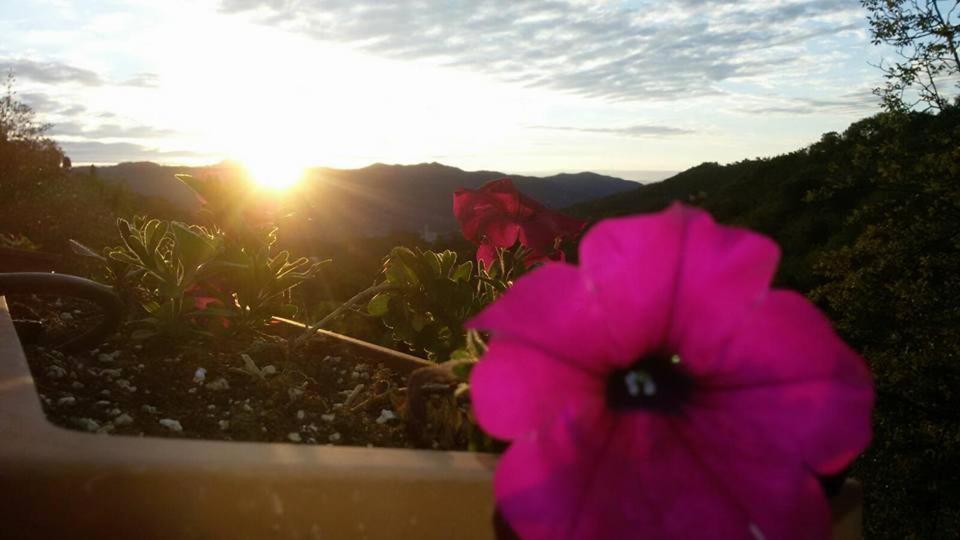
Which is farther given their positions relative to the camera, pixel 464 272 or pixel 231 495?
pixel 464 272

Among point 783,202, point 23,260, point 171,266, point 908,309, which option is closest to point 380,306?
point 171,266

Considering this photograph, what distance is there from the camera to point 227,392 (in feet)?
4.71

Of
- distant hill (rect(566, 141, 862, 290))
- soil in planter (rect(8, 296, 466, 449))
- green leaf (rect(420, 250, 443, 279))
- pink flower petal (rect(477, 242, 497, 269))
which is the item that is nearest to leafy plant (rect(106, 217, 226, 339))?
soil in planter (rect(8, 296, 466, 449))

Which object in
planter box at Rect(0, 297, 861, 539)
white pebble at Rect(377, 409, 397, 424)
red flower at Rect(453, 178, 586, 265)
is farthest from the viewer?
red flower at Rect(453, 178, 586, 265)

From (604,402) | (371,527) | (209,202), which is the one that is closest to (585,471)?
(604,402)

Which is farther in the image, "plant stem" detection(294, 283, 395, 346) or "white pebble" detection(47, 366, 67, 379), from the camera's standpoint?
"plant stem" detection(294, 283, 395, 346)

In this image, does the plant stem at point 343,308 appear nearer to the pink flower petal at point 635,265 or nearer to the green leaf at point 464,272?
the green leaf at point 464,272

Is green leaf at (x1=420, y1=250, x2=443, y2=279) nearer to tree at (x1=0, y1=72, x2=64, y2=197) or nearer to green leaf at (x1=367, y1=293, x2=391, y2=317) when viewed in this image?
green leaf at (x1=367, y1=293, x2=391, y2=317)

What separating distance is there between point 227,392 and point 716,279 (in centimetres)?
103

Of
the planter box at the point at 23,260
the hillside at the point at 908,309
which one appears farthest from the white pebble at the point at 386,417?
the hillside at the point at 908,309

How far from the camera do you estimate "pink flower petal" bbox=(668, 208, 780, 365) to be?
63cm

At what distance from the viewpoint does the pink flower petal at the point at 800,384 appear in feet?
2.11

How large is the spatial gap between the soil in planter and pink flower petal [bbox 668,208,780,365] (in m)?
0.49

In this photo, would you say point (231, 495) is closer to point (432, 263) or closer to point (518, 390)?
point (518, 390)
